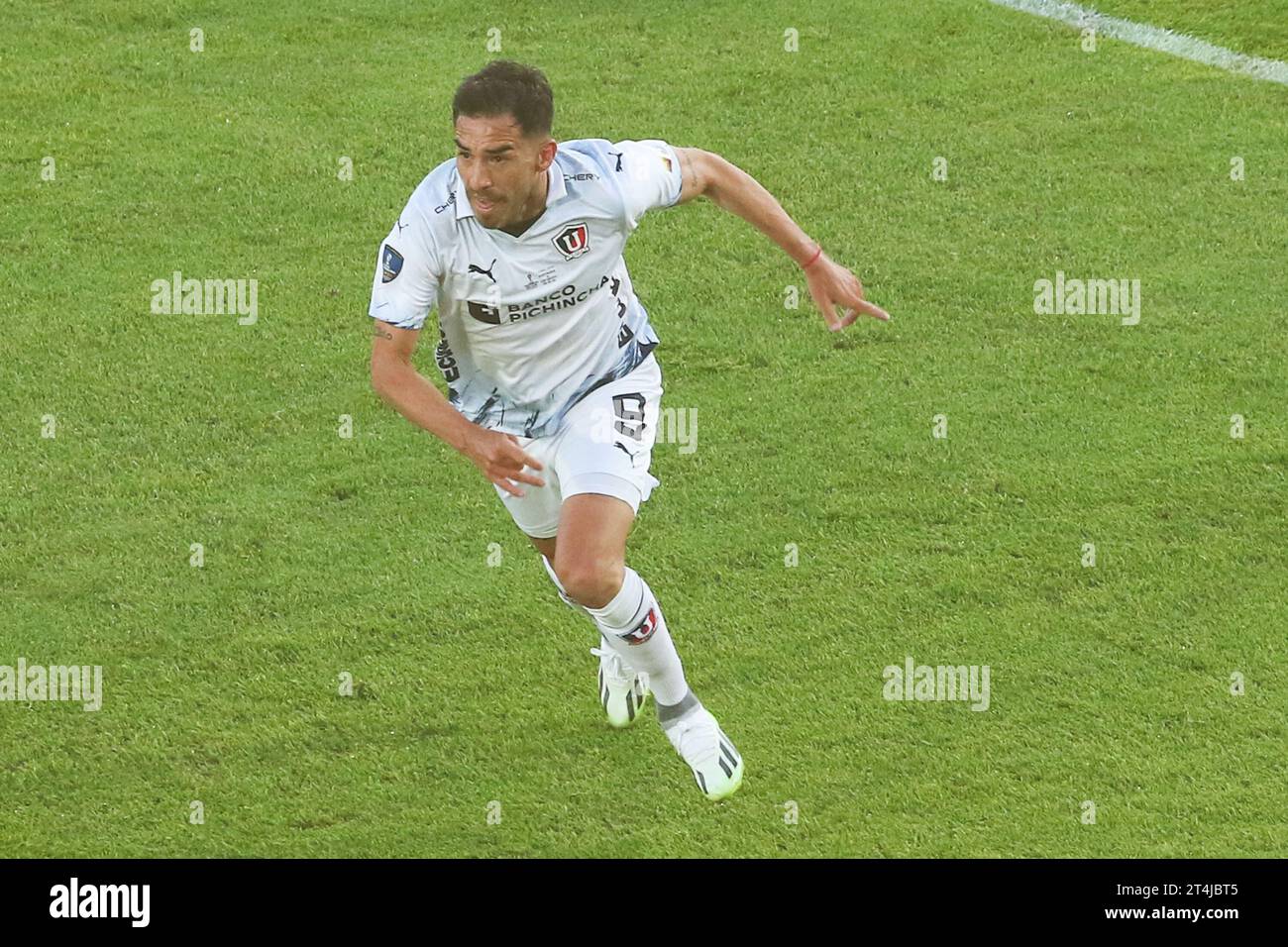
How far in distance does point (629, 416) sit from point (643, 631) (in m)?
0.76

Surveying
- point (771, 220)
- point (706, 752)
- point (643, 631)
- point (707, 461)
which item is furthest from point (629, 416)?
point (707, 461)

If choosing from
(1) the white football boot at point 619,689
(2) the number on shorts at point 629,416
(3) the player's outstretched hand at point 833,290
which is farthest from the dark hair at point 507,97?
(1) the white football boot at point 619,689

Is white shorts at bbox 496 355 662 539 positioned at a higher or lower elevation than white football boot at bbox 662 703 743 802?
higher

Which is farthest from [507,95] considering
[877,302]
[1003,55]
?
[1003,55]

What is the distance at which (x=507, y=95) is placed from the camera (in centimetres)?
579

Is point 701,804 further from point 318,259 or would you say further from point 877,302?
point 318,259

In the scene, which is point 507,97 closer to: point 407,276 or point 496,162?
point 496,162

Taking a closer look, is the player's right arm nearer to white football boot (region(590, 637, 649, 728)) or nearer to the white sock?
the white sock

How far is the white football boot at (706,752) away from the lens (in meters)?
6.64

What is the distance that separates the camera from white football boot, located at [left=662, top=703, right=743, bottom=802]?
664 centimetres

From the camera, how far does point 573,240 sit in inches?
247

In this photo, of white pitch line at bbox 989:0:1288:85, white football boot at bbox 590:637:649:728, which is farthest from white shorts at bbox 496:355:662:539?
white pitch line at bbox 989:0:1288:85

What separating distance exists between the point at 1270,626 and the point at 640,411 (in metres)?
2.87

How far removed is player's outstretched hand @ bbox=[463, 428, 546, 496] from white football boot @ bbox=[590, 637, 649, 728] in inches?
59.2
